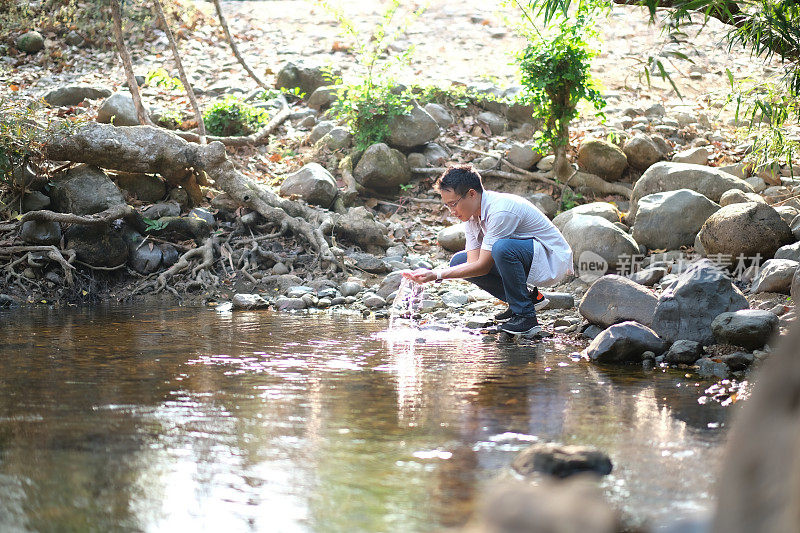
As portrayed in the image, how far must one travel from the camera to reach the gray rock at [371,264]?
335 inches

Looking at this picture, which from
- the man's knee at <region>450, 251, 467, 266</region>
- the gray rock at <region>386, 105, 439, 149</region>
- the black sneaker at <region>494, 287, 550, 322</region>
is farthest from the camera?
the gray rock at <region>386, 105, 439, 149</region>

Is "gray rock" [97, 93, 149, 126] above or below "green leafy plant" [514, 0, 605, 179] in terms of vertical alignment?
below

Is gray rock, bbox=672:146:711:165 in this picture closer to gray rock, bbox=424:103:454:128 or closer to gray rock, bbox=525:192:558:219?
gray rock, bbox=525:192:558:219

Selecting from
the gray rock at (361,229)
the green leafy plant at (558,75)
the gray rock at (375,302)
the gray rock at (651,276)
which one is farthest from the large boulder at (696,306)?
the green leafy plant at (558,75)

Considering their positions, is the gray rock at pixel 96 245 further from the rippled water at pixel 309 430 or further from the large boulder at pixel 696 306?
the large boulder at pixel 696 306

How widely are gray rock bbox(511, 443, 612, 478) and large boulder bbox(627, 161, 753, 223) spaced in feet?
20.6

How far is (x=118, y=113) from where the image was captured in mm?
9891

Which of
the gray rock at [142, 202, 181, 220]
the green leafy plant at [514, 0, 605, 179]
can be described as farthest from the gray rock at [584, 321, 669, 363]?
the gray rock at [142, 202, 181, 220]

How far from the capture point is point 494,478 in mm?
2479

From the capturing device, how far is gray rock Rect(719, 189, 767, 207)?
25.2ft

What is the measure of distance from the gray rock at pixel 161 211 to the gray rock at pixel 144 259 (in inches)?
17.9

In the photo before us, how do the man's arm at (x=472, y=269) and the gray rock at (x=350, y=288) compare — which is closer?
Result: the man's arm at (x=472, y=269)

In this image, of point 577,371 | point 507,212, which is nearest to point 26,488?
point 577,371

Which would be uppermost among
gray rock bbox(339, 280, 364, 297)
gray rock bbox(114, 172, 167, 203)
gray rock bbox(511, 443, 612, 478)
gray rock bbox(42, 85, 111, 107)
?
gray rock bbox(42, 85, 111, 107)
